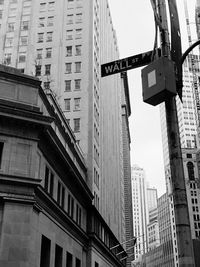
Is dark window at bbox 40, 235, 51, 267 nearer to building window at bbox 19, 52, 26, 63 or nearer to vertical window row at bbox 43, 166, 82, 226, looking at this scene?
vertical window row at bbox 43, 166, 82, 226

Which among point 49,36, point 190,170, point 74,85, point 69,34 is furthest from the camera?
point 190,170

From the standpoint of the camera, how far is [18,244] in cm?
2166

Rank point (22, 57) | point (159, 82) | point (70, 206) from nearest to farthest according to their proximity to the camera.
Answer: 1. point (159, 82)
2. point (70, 206)
3. point (22, 57)

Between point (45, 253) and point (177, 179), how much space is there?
22.2 meters

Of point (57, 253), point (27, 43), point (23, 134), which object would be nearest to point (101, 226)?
point (57, 253)

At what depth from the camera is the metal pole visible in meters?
5.96

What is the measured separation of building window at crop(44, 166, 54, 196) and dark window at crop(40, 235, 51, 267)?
12.1 ft

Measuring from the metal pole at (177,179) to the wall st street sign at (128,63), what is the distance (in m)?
0.53

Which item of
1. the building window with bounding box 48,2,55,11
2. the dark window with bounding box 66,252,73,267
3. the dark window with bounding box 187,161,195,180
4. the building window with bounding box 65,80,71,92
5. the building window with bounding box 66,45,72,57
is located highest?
the dark window with bounding box 187,161,195,180

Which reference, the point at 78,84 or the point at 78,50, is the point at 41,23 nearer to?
the point at 78,50

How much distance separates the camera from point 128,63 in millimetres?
8055

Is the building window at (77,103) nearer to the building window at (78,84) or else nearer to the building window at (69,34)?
the building window at (78,84)

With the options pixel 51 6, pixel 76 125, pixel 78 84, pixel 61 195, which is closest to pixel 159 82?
pixel 61 195

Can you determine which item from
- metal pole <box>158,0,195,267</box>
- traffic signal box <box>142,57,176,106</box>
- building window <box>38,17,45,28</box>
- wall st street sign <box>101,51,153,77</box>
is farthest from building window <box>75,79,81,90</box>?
traffic signal box <box>142,57,176,106</box>
